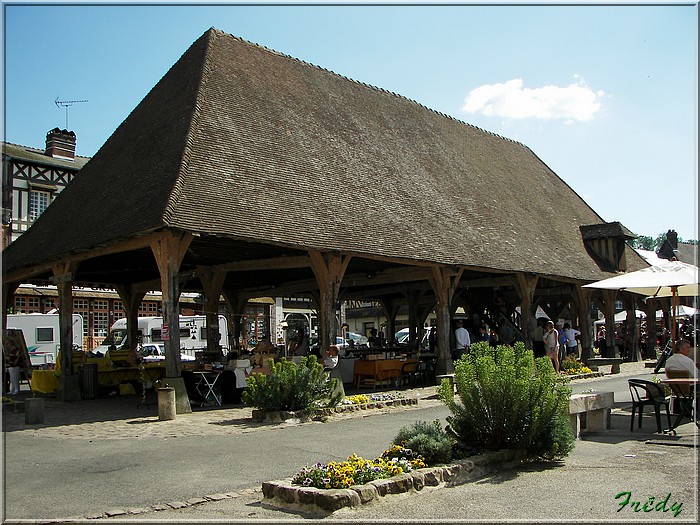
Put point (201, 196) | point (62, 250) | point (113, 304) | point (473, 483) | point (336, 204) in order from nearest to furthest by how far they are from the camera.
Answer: point (473, 483), point (201, 196), point (62, 250), point (336, 204), point (113, 304)

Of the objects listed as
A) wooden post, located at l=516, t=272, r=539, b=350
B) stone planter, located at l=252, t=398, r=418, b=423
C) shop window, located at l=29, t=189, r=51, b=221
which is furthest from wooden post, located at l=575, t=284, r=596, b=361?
shop window, located at l=29, t=189, r=51, b=221

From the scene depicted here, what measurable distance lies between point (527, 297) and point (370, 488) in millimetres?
16433

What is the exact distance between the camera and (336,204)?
16578 mm

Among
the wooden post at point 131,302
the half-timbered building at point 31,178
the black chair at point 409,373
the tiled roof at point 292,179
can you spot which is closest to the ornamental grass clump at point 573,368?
the tiled roof at point 292,179

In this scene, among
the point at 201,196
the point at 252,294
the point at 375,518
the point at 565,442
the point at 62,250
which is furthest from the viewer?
the point at 252,294

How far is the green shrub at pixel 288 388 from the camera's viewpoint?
12.2 meters

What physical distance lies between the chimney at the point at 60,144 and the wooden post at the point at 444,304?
2485cm

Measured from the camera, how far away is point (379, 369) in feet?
59.0

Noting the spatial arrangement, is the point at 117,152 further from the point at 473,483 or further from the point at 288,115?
the point at 473,483

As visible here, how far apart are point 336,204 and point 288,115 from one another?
11.2ft

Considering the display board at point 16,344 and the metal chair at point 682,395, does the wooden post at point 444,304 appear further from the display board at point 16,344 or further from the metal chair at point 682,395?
the display board at point 16,344

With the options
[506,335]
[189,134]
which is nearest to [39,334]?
[189,134]

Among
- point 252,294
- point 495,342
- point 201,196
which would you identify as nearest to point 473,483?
point 201,196

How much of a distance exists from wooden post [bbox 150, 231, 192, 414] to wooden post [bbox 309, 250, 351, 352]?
10.5 feet
